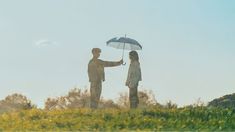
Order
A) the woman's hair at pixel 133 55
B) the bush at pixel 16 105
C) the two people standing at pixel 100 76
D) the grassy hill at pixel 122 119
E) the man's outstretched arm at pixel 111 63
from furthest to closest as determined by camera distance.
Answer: the bush at pixel 16 105
the man's outstretched arm at pixel 111 63
the two people standing at pixel 100 76
the woman's hair at pixel 133 55
the grassy hill at pixel 122 119

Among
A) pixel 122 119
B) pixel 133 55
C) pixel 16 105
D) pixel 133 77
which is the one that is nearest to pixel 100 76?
pixel 133 77

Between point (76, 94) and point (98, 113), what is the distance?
227 feet

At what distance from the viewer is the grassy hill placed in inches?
995

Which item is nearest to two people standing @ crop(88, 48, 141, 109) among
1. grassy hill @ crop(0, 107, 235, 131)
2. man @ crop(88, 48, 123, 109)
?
man @ crop(88, 48, 123, 109)

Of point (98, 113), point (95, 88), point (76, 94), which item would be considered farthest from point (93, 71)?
point (76, 94)

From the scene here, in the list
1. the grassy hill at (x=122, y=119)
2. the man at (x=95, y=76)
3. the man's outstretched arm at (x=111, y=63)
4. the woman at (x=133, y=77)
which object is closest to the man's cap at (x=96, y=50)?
the man at (x=95, y=76)

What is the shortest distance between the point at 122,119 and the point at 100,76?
22.2 feet

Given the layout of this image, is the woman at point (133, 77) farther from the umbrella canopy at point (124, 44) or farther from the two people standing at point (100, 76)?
the umbrella canopy at point (124, 44)

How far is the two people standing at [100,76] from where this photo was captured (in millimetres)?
32875

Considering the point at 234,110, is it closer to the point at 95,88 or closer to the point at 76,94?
the point at 95,88

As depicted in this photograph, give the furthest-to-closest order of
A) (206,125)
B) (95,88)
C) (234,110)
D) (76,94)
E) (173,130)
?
1. (76,94)
2. (95,88)
3. (234,110)
4. (206,125)
5. (173,130)

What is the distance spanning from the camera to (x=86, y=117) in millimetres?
A: 28062

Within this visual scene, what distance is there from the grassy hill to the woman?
8.15 feet

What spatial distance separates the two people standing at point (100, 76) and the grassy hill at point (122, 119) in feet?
8.67
